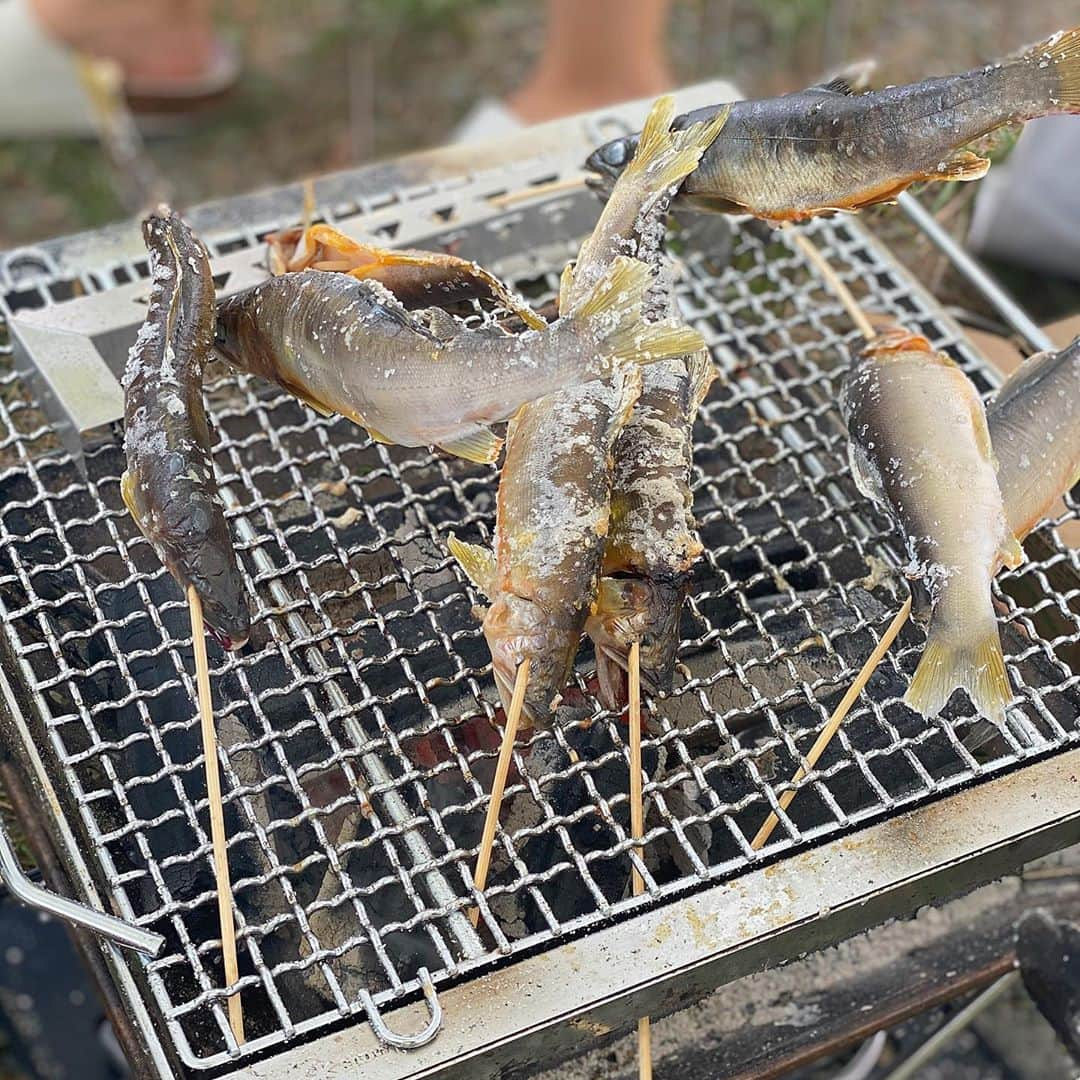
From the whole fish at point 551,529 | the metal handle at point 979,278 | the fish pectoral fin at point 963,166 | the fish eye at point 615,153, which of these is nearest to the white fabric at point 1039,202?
the metal handle at point 979,278

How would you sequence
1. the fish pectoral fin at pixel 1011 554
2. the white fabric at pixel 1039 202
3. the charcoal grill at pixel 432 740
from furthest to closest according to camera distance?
the white fabric at pixel 1039 202, the fish pectoral fin at pixel 1011 554, the charcoal grill at pixel 432 740

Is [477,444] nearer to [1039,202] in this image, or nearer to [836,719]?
[836,719]

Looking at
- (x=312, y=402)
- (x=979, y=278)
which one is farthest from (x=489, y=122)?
(x=312, y=402)

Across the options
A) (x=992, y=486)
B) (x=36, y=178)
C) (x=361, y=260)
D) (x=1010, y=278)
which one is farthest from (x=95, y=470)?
(x=36, y=178)

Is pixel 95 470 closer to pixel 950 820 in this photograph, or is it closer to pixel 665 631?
pixel 665 631

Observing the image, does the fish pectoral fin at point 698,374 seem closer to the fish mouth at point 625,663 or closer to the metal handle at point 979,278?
the fish mouth at point 625,663

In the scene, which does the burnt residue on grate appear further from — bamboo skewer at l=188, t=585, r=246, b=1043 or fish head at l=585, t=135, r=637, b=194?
fish head at l=585, t=135, r=637, b=194
